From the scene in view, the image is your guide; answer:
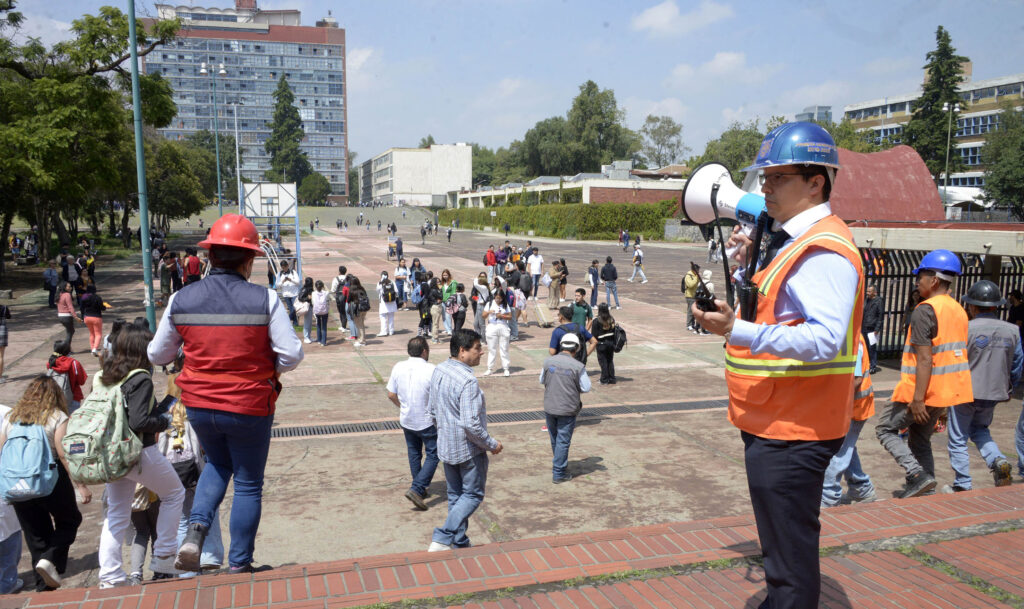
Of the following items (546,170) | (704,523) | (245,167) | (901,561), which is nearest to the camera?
(901,561)

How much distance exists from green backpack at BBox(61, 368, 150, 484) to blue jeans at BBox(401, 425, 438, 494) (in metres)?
2.60

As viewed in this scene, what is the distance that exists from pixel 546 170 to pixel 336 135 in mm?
66952

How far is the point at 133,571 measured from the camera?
4.18 m

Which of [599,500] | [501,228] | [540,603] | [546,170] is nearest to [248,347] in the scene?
[540,603]

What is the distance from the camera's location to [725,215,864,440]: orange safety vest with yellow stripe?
6.95ft

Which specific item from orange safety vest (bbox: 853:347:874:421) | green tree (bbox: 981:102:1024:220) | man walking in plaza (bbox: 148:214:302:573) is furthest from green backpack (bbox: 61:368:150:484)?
green tree (bbox: 981:102:1024:220)

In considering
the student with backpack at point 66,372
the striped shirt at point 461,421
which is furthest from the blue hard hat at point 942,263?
the student with backpack at point 66,372

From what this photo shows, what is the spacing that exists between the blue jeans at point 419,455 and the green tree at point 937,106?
5735 centimetres

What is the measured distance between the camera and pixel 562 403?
6.59 m

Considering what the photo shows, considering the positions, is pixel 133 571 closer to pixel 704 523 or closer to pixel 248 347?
pixel 248 347

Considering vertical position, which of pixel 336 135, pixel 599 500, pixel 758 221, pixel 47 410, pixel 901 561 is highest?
pixel 336 135

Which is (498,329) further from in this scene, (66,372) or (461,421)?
(461,421)

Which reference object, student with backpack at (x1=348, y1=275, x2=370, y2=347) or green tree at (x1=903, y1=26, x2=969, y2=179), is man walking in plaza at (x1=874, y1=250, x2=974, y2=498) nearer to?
student with backpack at (x1=348, y1=275, x2=370, y2=347)

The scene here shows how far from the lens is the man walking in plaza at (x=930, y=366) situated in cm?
488
